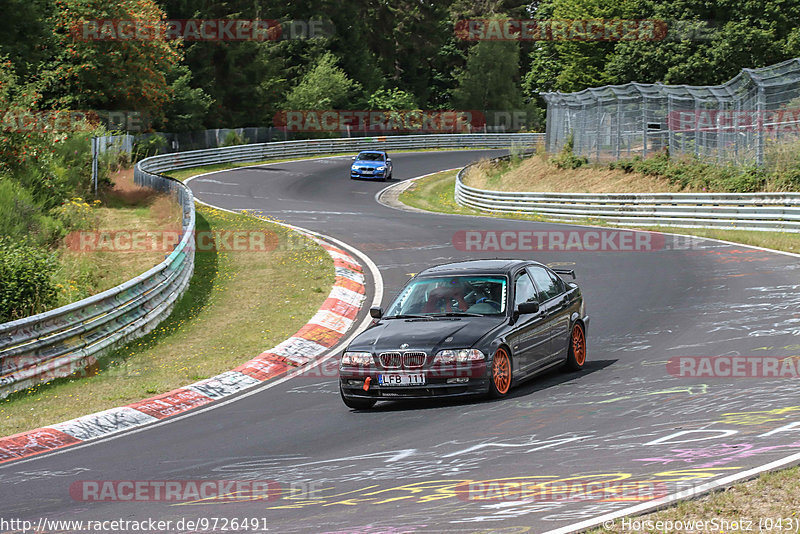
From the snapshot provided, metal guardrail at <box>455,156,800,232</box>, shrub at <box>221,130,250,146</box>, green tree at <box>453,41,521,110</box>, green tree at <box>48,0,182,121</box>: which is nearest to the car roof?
metal guardrail at <box>455,156,800,232</box>

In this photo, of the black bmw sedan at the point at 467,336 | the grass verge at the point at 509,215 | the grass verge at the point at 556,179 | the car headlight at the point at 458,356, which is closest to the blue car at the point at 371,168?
the grass verge at the point at 509,215

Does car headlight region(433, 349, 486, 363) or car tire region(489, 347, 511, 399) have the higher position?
car headlight region(433, 349, 486, 363)

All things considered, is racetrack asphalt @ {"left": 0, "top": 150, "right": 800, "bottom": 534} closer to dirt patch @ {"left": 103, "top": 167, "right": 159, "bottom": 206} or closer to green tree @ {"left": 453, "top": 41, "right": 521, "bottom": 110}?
dirt patch @ {"left": 103, "top": 167, "right": 159, "bottom": 206}

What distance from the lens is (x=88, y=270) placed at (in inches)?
829

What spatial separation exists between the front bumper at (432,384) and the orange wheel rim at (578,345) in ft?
7.05

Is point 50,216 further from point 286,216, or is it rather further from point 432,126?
point 432,126

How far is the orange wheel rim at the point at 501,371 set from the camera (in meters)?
10.4

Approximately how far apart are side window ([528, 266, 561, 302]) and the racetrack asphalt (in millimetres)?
974

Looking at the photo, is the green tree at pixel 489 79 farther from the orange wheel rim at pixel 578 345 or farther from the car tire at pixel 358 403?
the car tire at pixel 358 403

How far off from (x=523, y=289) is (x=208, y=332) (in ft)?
23.4

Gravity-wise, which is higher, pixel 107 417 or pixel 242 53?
pixel 242 53

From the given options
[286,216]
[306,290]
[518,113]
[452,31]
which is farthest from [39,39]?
[452,31]

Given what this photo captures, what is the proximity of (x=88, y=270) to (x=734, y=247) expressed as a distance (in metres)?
14.1

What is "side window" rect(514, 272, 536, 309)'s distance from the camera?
1135cm
